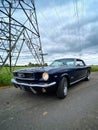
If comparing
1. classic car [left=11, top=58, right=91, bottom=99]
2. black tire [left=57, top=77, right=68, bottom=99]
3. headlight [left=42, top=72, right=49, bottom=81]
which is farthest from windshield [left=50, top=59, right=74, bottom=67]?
headlight [left=42, top=72, right=49, bottom=81]

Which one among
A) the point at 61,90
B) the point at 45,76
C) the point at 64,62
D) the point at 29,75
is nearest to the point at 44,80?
the point at 45,76

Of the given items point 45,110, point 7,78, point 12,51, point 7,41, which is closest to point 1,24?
point 7,41

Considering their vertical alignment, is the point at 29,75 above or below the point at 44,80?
above

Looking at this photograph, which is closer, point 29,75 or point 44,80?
point 44,80

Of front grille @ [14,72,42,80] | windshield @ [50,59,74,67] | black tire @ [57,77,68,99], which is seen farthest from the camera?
windshield @ [50,59,74,67]

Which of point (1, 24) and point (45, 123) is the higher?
point (1, 24)

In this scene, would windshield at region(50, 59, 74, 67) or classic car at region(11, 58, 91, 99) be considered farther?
windshield at region(50, 59, 74, 67)

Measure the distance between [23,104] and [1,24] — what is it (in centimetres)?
528

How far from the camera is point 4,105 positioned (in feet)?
13.5

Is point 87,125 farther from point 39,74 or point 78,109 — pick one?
point 39,74

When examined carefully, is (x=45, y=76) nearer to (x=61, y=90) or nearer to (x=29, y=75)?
(x=29, y=75)

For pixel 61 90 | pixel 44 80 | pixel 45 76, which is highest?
pixel 45 76

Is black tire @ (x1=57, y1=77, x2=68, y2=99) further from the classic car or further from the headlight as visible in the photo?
the headlight

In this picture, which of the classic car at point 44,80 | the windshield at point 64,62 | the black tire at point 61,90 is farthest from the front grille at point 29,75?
the windshield at point 64,62
